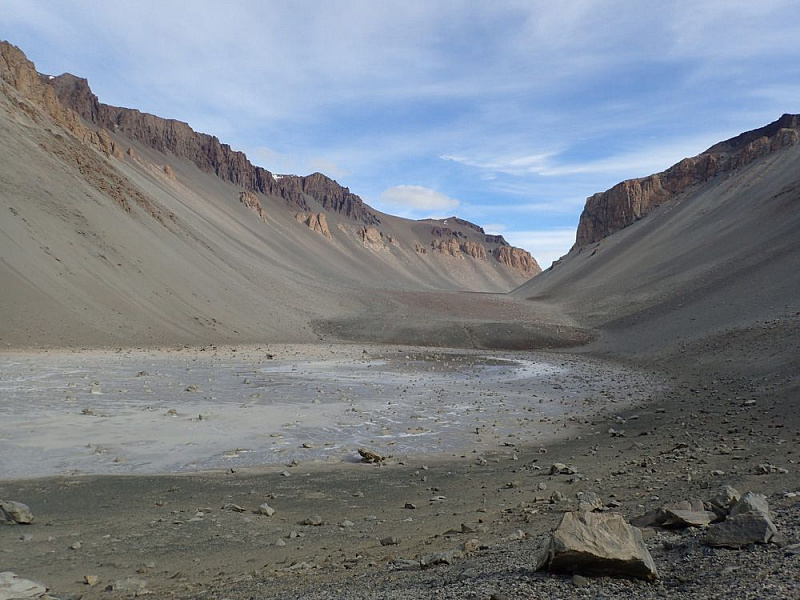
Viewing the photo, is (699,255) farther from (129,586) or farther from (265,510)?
(129,586)

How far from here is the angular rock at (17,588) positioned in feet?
13.4

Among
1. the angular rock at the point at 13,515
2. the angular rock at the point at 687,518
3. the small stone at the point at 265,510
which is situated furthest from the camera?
the small stone at the point at 265,510

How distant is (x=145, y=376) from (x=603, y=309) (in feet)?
127

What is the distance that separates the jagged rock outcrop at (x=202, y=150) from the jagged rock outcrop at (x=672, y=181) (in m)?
74.5

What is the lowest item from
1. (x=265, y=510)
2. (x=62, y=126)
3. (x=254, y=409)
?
(x=254, y=409)

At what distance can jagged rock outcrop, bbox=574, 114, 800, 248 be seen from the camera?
7088 centimetres

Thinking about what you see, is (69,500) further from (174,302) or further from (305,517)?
(174,302)

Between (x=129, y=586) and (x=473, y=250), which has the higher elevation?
(x=473, y=250)

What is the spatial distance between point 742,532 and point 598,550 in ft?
3.79

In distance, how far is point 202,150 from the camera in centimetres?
12362

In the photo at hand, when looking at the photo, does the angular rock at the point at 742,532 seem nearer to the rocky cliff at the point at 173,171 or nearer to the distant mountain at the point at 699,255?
the distant mountain at the point at 699,255

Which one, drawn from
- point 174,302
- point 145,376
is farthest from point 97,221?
point 145,376

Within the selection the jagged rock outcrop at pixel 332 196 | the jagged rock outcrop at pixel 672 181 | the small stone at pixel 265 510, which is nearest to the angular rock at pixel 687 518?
the small stone at pixel 265 510

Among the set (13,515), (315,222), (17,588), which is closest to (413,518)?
(17,588)
